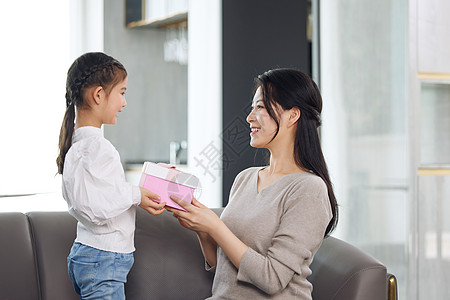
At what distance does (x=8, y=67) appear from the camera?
141 inches

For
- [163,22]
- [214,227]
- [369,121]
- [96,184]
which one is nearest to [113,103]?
[96,184]

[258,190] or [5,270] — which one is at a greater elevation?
[258,190]

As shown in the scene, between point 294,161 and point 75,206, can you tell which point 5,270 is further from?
point 294,161

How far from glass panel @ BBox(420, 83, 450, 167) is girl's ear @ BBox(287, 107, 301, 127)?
170 centimetres

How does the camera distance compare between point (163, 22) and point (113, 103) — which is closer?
point (113, 103)

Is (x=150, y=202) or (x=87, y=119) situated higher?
(x=87, y=119)

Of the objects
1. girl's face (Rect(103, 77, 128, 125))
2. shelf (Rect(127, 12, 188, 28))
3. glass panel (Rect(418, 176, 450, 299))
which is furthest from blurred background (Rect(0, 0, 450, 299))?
girl's face (Rect(103, 77, 128, 125))

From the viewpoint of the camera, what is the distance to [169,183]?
1.58 m

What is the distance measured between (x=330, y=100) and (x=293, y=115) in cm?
175

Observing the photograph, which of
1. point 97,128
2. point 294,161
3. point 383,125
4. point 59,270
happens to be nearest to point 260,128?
point 294,161

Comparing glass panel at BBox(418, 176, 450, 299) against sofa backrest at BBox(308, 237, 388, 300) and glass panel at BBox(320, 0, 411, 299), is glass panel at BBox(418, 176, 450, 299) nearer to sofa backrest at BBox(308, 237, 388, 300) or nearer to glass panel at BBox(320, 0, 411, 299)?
glass panel at BBox(320, 0, 411, 299)

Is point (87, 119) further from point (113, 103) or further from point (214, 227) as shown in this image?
point (214, 227)

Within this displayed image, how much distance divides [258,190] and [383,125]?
5.20ft

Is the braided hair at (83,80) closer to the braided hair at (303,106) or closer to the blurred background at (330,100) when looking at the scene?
the braided hair at (303,106)
